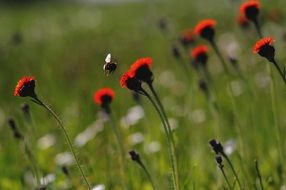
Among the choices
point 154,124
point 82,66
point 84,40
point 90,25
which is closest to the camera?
point 154,124

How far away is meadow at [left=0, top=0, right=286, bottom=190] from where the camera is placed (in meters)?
3.13

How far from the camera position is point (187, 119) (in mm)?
4305

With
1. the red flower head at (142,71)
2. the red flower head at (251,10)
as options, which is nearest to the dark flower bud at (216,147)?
the red flower head at (142,71)

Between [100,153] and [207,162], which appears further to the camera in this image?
[100,153]

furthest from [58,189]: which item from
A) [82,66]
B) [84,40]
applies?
[84,40]

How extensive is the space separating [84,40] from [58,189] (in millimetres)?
7593

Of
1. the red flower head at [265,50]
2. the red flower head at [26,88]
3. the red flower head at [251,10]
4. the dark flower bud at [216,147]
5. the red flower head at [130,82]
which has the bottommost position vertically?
the dark flower bud at [216,147]

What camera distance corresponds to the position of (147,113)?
4898 millimetres

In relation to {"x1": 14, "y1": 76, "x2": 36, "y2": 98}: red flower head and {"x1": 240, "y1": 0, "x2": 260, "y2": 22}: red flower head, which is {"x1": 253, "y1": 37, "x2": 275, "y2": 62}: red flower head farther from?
{"x1": 14, "y1": 76, "x2": 36, "y2": 98}: red flower head

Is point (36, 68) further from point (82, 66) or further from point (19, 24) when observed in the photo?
point (19, 24)

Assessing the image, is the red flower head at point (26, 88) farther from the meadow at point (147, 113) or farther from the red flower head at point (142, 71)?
the red flower head at point (142, 71)

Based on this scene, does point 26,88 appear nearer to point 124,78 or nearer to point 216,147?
point 124,78

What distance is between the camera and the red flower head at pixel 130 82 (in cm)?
226

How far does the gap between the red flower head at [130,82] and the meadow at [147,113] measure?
313 mm
